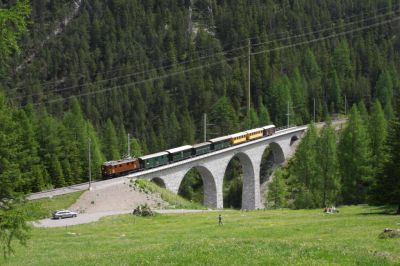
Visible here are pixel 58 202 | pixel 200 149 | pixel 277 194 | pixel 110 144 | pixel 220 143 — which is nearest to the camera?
pixel 58 202

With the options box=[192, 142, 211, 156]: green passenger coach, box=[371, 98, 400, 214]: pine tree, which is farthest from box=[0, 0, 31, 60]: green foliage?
box=[192, 142, 211, 156]: green passenger coach

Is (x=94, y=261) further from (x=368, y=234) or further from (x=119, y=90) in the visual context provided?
(x=119, y=90)

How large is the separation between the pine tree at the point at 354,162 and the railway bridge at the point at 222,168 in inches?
649

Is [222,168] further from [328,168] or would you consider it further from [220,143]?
[328,168]

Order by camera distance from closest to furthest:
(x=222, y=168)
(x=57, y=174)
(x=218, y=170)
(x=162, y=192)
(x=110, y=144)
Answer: (x=162, y=192)
(x=57, y=174)
(x=218, y=170)
(x=222, y=168)
(x=110, y=144)

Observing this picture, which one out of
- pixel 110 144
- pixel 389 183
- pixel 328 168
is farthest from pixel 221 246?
pixel 110 144

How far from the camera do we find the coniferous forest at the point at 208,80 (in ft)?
225

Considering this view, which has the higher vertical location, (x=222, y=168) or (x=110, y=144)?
(x=110, y=144)

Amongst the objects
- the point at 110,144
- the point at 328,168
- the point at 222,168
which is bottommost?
the point at 328,168

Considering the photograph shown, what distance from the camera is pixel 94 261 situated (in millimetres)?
17797

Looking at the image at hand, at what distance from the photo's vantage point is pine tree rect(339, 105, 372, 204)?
6625 centimetres

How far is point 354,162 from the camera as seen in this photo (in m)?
67.1

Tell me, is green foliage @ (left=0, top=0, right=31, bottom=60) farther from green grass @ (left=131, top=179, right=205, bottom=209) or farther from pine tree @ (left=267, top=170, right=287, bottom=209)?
pine tree @ (left=267, top=170, right=287, bottom=209)

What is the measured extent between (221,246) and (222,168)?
56.7 metres
